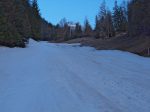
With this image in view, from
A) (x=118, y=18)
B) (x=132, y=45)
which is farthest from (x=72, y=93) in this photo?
(x=118, y=18)

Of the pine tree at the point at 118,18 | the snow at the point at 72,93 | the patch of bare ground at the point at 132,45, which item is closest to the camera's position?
the snow at the point at 72,93

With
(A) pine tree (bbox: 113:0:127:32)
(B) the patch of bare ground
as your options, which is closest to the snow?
(B) the patch of bare ground

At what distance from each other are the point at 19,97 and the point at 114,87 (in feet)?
11.4

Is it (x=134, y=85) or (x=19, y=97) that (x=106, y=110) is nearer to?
(x=19, y=97)

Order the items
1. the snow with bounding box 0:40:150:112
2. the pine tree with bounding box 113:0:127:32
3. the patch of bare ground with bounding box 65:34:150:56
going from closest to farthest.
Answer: the snow with bounding box 0:40:150:112, the patch of bare ground with bounding box 65:34:150:56, the pine tree with bounding box 113:0:127:32

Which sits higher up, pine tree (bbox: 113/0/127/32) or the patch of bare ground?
pine tree (bbox: 113/0/127/32)

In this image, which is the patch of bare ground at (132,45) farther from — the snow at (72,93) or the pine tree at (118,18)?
the pine tree at (118,18)

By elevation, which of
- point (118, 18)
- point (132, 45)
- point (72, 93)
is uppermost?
point (118, 18)

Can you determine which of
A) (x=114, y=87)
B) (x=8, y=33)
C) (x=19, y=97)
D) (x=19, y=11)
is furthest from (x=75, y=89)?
(x=19, y=11)

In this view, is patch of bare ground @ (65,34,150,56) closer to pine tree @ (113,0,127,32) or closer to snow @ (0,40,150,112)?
snow @ (0,40,150,112)

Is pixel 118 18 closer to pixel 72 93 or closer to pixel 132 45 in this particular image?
pixel 132 45

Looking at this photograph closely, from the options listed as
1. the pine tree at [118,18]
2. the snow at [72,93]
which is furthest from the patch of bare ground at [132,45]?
the pine tree at [118,18]

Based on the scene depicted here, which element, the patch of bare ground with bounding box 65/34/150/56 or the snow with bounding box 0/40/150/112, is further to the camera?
the patch of bare ground with bounding box 65/34/150/56

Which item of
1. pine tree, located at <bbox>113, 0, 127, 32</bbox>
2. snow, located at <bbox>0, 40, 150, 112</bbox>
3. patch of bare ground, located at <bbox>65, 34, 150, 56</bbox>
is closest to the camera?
snow, located at <bbox>0, 40, 150, 112</bbox>
